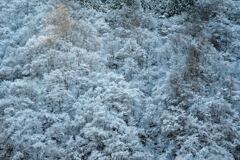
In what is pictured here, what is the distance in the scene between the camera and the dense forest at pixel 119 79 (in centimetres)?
1065

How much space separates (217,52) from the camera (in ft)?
44.9

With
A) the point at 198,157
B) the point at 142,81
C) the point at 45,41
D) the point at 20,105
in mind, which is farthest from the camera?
the point at 45,41

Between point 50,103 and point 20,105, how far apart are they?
85 cm

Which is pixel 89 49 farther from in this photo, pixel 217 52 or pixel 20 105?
pixel 217 52

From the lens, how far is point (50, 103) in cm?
1189

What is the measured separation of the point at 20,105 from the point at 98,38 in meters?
3.90

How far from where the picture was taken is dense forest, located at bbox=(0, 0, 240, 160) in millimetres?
10648

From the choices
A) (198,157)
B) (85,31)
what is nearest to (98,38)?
(85,31)

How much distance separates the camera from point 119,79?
12.6m

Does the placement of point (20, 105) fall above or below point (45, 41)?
below

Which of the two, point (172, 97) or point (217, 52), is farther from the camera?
point (217, 52)

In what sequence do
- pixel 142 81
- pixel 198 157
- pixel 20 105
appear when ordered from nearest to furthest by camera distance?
pixel 198 157, pixel 20 105, pixel 142 81

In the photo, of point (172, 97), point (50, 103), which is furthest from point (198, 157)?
point (50, 103)

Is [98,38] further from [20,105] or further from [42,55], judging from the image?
[20,105]
